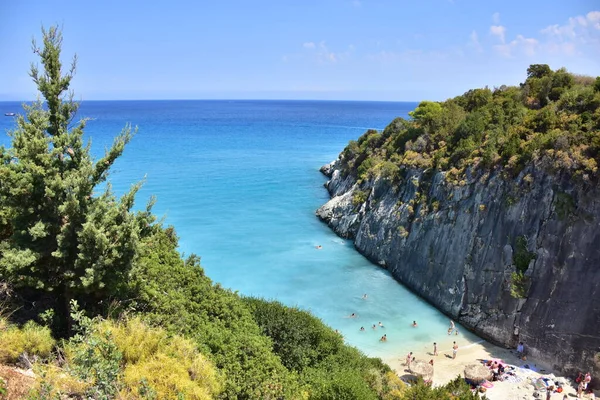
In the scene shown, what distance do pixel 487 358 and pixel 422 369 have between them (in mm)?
4665

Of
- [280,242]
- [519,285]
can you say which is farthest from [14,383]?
[280,242]

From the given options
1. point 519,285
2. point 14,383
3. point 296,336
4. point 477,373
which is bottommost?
point 477,373

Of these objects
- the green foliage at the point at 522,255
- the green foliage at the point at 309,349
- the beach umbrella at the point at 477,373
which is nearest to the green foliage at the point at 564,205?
the green foliage at the point at 522,255

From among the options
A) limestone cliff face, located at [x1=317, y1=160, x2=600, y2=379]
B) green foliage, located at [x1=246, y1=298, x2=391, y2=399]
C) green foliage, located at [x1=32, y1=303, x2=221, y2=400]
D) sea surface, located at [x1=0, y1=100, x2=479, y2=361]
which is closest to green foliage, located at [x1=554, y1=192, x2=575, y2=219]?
limestone cliff face, located at [x1=317, y1=160, x2=600, y2=379]

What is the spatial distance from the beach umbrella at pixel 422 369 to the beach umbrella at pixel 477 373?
1.82m

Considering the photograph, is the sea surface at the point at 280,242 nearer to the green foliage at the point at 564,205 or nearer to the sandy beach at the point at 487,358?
the sandy beach at the point at 487,358

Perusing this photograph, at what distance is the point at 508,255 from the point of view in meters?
23.9

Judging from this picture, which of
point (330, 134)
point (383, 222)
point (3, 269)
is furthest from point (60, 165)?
point (330, 134)

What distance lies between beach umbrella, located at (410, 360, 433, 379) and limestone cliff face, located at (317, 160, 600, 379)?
5.81m

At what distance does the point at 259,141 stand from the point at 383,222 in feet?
255

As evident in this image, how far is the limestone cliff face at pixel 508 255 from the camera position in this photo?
20.8 meters

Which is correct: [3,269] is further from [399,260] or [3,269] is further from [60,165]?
[399,260]

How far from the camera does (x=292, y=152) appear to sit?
291 feet

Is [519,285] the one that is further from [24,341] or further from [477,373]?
[24,341]
